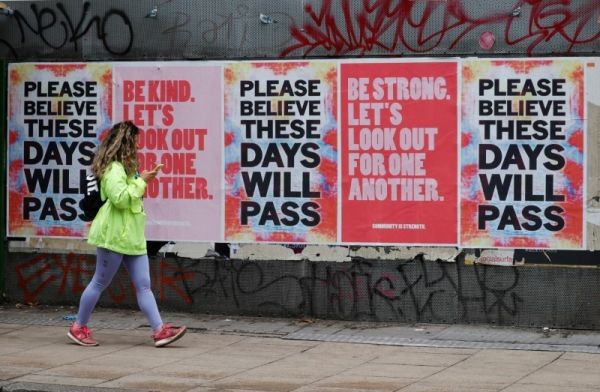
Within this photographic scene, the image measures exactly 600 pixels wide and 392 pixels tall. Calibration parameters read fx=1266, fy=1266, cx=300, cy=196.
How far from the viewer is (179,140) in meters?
12.7

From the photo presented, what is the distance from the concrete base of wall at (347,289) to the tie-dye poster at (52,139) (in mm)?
398

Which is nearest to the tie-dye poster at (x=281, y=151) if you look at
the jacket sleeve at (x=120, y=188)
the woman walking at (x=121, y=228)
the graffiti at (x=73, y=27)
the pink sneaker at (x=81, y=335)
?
the graffiti at (x=73, y=27)

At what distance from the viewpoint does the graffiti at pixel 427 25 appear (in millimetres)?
11656

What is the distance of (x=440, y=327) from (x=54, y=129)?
4460 millimetres

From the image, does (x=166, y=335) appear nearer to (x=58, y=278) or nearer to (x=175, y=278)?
(x=175, y=278)

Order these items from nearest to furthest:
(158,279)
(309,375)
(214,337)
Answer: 1. (309,375)
2. (214,337)
3. (158,279)

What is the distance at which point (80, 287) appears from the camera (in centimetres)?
1309

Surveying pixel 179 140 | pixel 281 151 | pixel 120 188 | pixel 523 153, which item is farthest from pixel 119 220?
pixel 523 153

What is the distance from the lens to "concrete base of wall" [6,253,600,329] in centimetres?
1178

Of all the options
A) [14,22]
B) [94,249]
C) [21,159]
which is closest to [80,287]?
[94,249]

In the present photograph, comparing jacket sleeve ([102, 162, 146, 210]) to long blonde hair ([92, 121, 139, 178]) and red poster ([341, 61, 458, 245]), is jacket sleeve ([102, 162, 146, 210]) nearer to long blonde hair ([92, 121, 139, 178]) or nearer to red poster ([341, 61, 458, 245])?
long blonde hair ([92, 121, 139, 178])

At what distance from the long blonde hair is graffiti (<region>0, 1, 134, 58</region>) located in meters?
2.12

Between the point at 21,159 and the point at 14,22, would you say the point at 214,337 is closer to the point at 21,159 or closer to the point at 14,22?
the point at 21,159

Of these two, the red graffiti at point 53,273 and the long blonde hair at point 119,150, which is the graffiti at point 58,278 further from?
the long blonde hair at point 119,150
